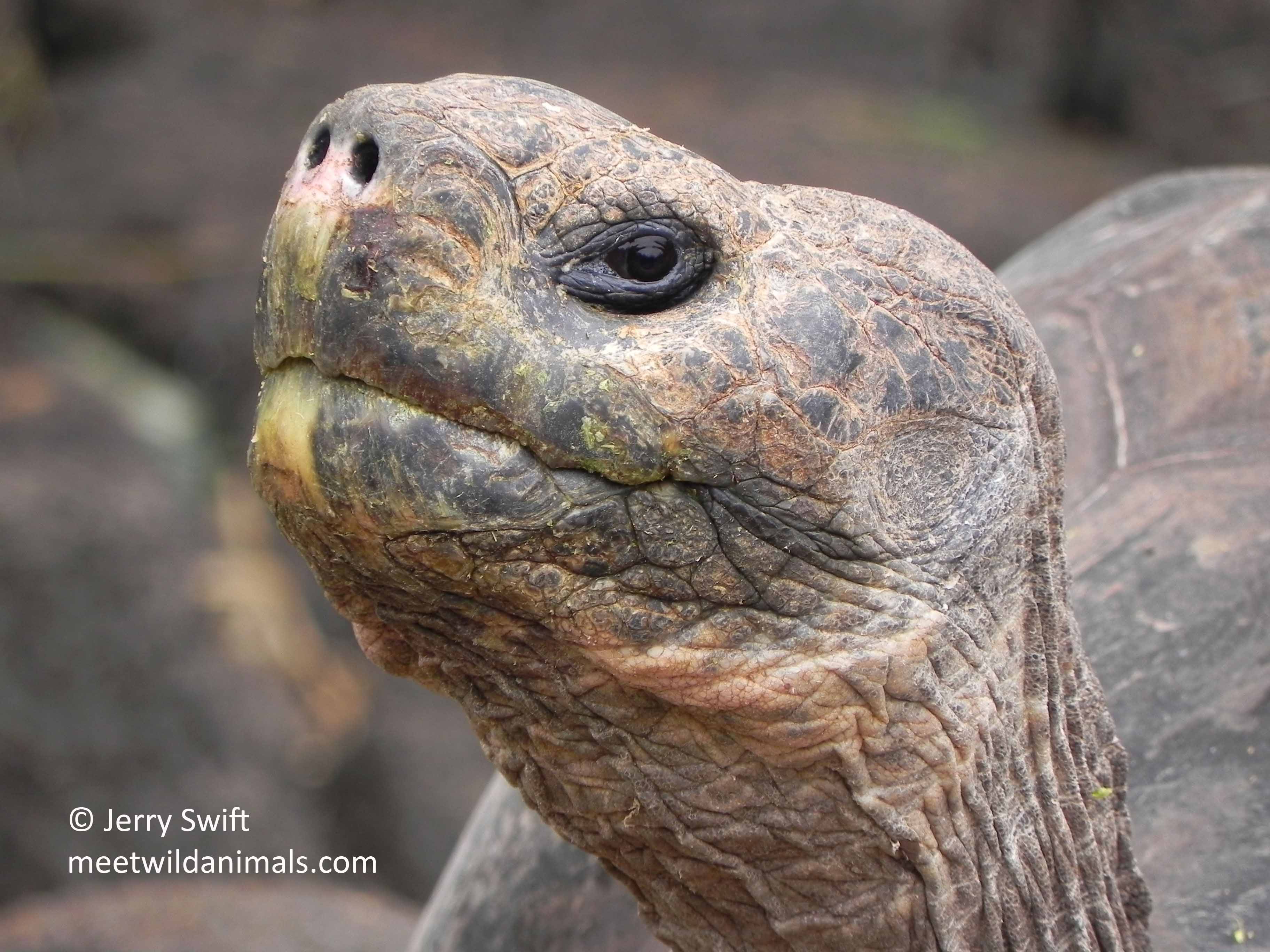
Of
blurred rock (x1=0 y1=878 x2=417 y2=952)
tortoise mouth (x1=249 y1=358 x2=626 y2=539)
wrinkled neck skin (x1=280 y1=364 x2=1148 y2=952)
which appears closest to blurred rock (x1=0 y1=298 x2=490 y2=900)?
blurred rock (x1=0 y1=878 x2=417 y2=952)

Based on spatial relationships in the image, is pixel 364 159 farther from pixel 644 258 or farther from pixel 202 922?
pixel 202 922

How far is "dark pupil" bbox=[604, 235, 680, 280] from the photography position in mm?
1172

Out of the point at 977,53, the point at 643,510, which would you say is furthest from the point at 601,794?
the point at 977,53

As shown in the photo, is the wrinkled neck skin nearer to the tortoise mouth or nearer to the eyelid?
the tortoise mouth

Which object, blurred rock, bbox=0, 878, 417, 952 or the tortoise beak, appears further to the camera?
blurred rock, bbox=0, 878, 417, 952

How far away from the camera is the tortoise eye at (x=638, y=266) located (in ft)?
3.80

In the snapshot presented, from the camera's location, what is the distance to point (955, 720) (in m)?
1.34

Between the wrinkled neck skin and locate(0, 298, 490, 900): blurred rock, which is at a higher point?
the wrinkled neck skin

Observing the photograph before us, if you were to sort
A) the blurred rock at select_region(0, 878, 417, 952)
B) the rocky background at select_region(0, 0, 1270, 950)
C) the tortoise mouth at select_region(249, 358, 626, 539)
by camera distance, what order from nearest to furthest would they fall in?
the tortoise mouth at select_region(249, 358, 626, 539) < the blurred rock at select_region(0, 878, 417, 952) < the rocky background at select_region(0, 0, 1270, 950)

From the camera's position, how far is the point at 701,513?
47.4 inches

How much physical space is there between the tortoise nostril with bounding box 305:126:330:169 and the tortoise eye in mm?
218

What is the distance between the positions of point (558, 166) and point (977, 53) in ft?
30.8

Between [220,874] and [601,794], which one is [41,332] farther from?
[601,794]

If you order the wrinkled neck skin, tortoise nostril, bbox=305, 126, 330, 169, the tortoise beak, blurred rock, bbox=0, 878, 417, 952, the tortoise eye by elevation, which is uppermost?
tortoise nostril, bbox=305, 126, 330, 169
